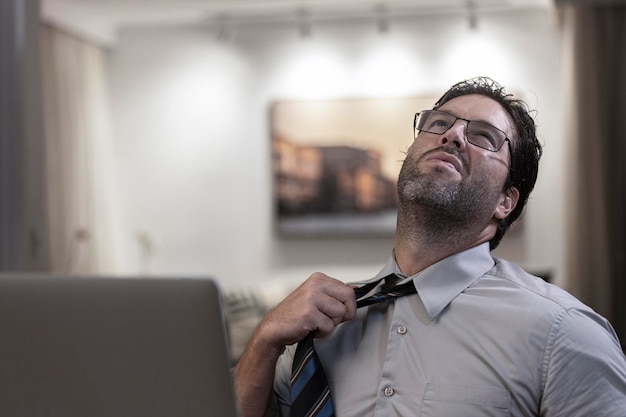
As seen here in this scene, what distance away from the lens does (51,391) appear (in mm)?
752

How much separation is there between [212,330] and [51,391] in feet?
0.54

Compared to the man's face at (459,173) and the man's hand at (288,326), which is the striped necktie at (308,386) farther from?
the man's face at (459,173)

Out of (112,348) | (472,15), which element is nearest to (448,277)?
(112,348)

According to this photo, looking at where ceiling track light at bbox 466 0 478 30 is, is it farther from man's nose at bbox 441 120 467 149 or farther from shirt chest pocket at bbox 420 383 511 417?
shirt chest pocket at bbox 420 383 511 417

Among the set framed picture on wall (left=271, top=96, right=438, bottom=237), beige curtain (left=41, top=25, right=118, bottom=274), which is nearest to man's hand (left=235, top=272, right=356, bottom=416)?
beige curtain (left=41, top=25, right=118, bottom=274)

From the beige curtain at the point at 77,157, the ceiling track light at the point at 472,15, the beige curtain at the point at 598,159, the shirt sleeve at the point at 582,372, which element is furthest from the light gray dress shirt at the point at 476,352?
the ceiling track light at the point at 472,15

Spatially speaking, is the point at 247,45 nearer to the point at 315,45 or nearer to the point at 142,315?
the point at 315,45

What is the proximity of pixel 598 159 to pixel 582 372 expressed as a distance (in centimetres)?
415

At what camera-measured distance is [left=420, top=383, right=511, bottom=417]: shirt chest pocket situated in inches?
41.7

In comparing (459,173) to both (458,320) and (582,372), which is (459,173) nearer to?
(458,320)

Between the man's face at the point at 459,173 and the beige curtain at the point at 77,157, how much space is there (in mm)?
4324

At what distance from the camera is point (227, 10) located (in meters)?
5.81

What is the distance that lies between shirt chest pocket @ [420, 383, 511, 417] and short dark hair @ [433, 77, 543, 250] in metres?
0.36

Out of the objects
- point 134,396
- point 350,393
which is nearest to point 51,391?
point 134,396
